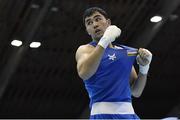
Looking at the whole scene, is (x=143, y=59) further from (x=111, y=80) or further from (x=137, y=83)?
(x=111, y=80)

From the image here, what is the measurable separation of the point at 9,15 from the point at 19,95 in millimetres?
3218

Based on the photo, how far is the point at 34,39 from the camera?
8781 millimetres

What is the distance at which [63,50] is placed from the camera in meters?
9.78

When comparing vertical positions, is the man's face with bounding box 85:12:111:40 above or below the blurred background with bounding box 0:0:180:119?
below

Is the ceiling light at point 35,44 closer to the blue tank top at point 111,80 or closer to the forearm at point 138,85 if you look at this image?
the forearm at point 138,85

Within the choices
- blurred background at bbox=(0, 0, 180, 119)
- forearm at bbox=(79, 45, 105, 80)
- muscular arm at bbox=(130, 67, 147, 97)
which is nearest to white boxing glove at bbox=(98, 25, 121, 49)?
forearm at bbox=(79, 45, 105, 80)

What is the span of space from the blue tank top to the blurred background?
5.44 m

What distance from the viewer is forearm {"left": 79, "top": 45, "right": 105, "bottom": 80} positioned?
2199mm

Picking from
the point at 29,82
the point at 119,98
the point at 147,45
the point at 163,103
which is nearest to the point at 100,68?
the point at 119,98

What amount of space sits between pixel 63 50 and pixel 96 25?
7.35 meters

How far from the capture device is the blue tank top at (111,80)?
238 cm

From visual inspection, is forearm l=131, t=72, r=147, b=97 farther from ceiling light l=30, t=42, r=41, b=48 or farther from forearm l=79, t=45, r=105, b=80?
ceiling light l=30, t=42, r=41, b=48

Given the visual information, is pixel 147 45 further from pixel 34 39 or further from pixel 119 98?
pixel 119 98

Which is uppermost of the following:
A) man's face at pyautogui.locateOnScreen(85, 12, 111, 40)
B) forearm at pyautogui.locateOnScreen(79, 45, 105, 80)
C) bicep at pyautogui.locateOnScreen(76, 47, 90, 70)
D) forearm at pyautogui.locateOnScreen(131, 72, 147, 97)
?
man's face at pyautogui.locateOnScreen(85, 12, 111, 40)
